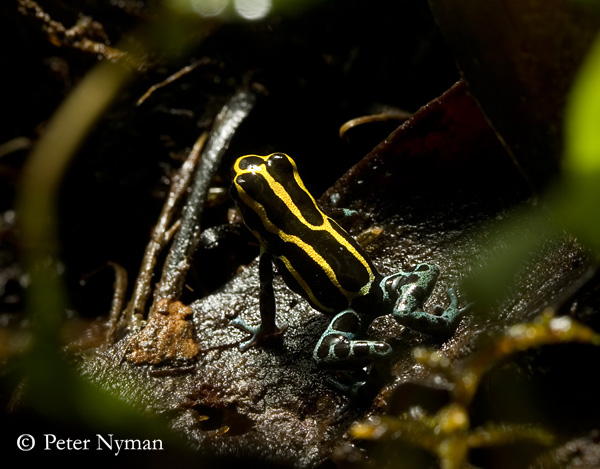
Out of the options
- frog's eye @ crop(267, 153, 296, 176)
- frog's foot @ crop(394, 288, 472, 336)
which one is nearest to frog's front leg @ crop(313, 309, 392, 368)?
frog's foot @ crop(394, 288, 472, 336)

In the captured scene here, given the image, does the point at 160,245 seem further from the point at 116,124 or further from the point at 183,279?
the point at 116,124

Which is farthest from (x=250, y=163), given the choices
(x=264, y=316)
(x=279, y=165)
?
(x=264, y=316)

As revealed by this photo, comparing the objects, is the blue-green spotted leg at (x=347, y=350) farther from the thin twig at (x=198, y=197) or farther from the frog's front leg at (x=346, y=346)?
the thin twig at (x=198, y=197)

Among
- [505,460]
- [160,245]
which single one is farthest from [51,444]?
[505,460]

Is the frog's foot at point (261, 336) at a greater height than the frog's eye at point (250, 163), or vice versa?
the frog's eye at point (250, 163)

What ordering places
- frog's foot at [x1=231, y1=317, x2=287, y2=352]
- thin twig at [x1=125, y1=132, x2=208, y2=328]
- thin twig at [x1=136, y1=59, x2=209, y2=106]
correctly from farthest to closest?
thin twig at [x1=136, y1=59, x2=209, y2=106] < thin twig at [x1=125, y1=132, x2=208, y2=328] < frog's foot at [x1=231, y1=317, x2=287, y2=352]

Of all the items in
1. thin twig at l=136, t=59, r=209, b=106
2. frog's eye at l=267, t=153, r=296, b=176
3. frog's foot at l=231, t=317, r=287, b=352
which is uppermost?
thin twig at l=136, t=59, r=209, b=106

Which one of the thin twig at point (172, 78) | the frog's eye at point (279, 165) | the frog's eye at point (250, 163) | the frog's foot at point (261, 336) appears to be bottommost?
the frog's foot at point (261, 336)

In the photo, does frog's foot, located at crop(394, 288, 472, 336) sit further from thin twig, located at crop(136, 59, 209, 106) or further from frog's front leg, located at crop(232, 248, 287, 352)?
thin twig, located at crop(136, 59, 209, 106)

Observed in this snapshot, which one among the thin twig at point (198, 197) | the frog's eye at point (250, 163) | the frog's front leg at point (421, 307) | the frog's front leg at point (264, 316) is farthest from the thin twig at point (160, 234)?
the frog's front leg at point (421, 307)
